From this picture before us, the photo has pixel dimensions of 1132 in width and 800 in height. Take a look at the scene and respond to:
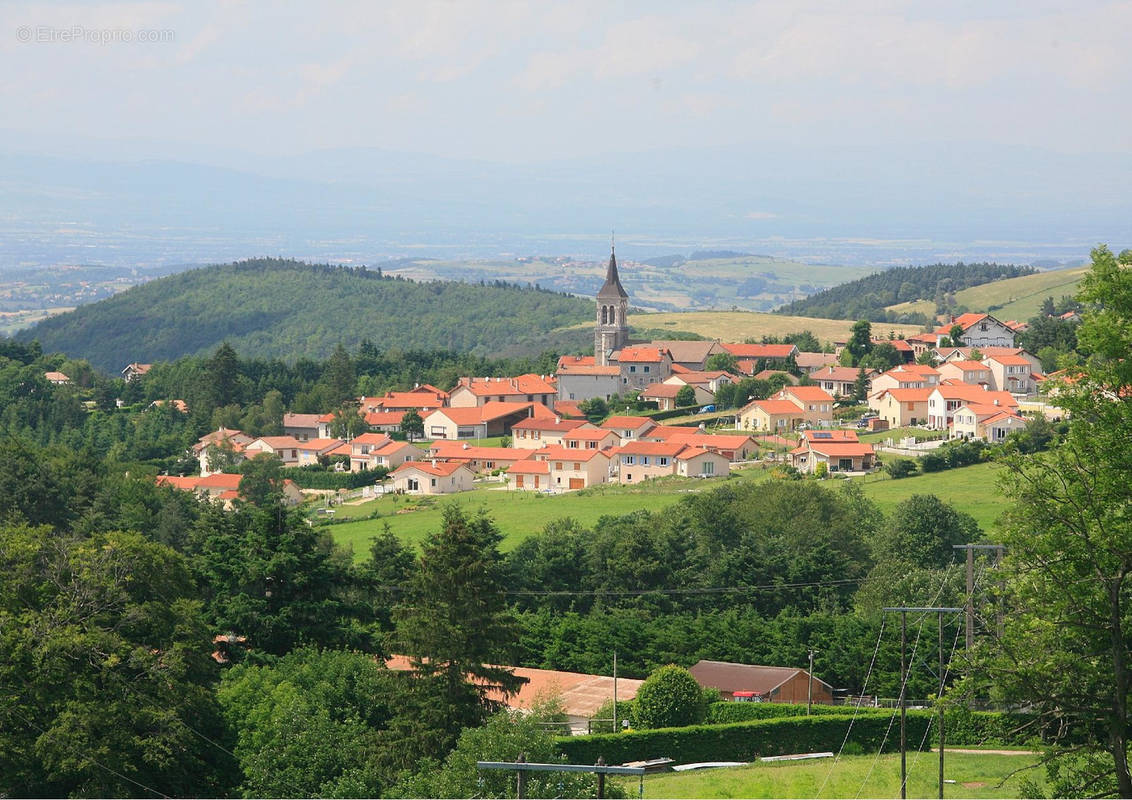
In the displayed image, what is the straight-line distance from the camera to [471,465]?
6512 cm

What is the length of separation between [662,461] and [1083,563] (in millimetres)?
46607

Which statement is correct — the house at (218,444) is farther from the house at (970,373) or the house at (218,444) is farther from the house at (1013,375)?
the house at (1013,375)

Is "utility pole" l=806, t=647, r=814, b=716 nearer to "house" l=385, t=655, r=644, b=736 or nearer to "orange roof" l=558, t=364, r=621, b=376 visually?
"house" l=385, t=655, r=644, b=736

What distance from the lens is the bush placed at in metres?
55.2

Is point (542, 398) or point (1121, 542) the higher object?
point (1121, 542)

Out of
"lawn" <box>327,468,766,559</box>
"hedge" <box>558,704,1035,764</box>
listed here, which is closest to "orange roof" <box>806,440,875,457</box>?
"lawn" <box>327,468,766,559</box>

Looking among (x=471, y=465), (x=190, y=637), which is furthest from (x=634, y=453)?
(x=190, y=637)

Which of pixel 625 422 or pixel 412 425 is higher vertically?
pixel 625 422

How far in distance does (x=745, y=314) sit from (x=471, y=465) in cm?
7233

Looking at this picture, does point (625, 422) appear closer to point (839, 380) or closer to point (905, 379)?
point (905, 379)

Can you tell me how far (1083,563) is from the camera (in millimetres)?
14477

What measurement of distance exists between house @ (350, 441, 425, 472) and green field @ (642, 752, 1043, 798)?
4349 cm

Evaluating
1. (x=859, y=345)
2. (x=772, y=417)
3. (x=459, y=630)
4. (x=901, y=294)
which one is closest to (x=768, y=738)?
(x=459, y=630)

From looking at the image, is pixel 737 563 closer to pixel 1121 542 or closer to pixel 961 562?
pixel 961 562
